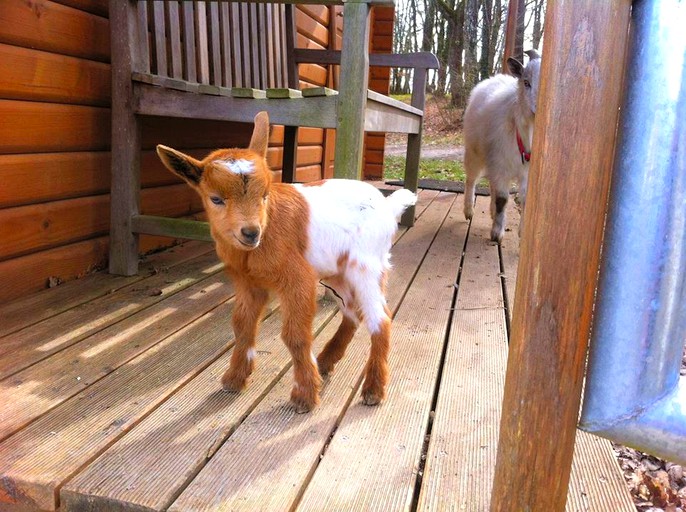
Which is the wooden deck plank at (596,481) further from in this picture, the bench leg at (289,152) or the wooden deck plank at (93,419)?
the bench leg at (289,152)

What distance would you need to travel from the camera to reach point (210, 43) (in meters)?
3.79

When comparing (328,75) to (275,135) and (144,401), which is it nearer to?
(275,135)

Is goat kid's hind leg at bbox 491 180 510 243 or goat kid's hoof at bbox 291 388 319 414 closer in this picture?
goat kid's hoof at bbox 291 388 319 414

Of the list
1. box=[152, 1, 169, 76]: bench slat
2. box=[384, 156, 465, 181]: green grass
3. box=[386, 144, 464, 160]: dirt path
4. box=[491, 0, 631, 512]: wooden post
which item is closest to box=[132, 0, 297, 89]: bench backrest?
box=[152, 1, 169, 76]: bench slat

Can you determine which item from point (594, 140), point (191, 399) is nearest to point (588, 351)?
point (594, 140)

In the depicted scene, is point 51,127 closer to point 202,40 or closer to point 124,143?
point 124,143

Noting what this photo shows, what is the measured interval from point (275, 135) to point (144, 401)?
360 centimetres

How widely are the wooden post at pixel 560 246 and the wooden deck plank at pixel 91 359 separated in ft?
4.67

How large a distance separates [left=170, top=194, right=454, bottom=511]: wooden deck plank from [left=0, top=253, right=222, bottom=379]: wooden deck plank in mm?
904

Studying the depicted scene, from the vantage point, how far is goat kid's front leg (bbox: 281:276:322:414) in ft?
6.17

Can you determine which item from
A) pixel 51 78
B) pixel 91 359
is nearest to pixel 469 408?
pixel 91 359

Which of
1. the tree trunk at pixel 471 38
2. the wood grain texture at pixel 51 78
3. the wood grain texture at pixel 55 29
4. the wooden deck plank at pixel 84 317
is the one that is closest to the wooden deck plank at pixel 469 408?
the wooden deck plank at pixel 84 317

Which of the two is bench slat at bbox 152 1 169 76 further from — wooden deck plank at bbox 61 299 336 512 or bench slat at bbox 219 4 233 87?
wooden deck plank at bbox 61 299 336 512

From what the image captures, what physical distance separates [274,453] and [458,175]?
9.51 meters
